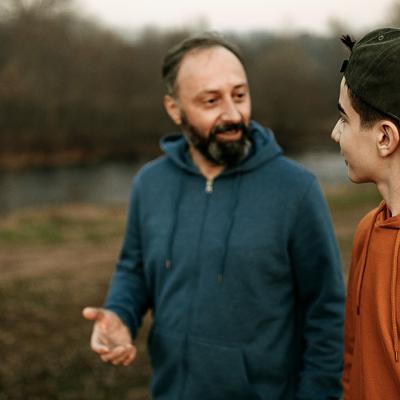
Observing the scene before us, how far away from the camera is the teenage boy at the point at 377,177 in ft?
4.64

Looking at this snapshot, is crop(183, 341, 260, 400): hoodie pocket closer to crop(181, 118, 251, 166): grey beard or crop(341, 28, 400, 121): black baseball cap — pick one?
crop(181, 118, 251, 166): grey beard

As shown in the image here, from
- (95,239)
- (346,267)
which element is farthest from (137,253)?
(95,239)

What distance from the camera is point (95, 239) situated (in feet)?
38.2

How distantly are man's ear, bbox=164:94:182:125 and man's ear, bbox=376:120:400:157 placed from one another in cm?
119

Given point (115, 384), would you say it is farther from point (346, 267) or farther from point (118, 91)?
point (118, 91)

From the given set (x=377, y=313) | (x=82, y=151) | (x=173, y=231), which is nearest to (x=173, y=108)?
(x=173, y=231)

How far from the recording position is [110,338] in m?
2.28

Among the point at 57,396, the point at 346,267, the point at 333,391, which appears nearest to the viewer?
the point at 333,391

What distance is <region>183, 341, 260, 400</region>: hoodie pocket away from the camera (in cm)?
214

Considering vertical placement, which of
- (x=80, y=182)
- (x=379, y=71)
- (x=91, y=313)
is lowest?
(x=80, y=182)

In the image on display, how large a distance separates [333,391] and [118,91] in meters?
49.6

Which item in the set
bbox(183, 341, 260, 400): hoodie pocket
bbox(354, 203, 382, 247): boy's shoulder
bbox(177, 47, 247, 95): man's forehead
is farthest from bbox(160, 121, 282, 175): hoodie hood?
bbox(183, 341, 260, 400): hoodie pocket

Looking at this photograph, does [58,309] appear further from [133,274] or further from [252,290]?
[252,290]

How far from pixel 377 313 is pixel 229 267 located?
31.1 inches
